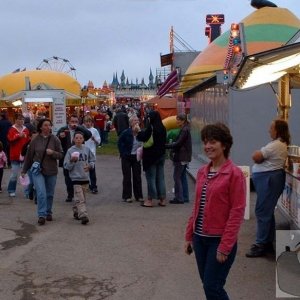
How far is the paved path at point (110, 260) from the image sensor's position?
241 inches

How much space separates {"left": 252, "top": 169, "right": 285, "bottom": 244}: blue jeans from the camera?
725 centimetres

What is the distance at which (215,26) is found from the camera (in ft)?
146

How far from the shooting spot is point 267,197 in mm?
7305

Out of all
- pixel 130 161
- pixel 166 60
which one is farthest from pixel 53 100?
pixel 130 161

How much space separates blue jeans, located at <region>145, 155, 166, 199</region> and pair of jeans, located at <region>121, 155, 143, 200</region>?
59cm

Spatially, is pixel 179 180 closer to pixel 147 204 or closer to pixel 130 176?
pixel 147 204

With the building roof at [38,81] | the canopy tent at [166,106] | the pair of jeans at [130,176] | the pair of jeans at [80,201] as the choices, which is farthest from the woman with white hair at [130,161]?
the building roof at [38,81]

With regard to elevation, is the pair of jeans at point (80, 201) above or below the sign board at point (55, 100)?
below

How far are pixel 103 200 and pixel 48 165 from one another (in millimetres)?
2758

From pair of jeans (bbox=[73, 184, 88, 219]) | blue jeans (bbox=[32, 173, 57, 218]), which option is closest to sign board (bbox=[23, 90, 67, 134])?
blue jeans (bbox=[32, 173, 57, 218])

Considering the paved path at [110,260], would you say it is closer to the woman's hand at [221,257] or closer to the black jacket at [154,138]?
the black jacket at [154,138]

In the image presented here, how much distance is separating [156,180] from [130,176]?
74 centimetres

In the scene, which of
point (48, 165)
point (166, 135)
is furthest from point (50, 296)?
point (166, 135)

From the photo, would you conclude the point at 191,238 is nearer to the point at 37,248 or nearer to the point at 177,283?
the point at 177,283
